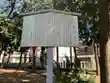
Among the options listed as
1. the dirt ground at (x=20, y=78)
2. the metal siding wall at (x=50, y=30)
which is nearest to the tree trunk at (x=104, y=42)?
the metal siding wall at (x=50, y=30)

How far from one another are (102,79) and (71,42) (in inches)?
98.1

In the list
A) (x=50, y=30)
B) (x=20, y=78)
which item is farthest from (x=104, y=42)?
(x=20, y=78)

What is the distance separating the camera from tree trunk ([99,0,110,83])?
611cm

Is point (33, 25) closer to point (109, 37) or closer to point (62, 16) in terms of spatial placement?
point (62, 16)

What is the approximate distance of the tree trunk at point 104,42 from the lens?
6105mm

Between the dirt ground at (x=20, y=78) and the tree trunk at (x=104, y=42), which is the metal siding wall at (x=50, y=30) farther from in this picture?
the dirt ground at (x=20, y=78)

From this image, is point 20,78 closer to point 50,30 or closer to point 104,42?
point 104,42

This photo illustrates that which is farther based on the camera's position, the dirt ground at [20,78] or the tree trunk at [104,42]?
the dirt ground at [20,78]

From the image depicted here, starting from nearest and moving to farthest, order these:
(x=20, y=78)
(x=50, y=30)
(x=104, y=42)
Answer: (x=50, y=30) < (x=104, y=42) < (x=20, y=78)

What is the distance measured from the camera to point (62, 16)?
424 cm

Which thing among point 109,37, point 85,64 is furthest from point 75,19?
point 85,64

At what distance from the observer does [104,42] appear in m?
6.20

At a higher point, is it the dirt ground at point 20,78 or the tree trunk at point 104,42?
the tree trunk at point 104,42

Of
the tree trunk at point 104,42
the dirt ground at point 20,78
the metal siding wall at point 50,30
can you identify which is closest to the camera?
the metal siding wall at point 50,30
